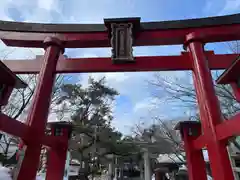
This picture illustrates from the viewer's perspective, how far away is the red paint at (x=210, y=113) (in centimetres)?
191

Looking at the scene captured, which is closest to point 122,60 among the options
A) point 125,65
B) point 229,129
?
point 125,65

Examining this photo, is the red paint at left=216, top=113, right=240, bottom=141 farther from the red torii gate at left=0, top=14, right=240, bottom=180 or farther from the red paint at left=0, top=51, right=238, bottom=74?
the red paint at left=0, top=51, right=238, bottom=74

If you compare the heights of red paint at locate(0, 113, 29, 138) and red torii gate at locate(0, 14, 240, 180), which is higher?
red torii gate at locate(0, 14, 240, 180)

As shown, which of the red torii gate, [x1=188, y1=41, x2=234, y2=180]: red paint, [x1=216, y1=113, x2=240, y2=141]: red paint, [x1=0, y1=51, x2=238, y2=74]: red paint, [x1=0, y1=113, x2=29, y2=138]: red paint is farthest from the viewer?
[x1=0, y1=51, x2=238, y2=74]: red paint

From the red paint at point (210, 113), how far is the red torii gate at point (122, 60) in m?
0.01

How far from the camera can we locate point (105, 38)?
3354 mm

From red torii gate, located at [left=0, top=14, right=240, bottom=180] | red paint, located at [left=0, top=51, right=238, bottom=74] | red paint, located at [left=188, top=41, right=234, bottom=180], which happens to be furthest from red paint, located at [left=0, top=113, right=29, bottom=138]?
red paint, located at [left=188, top=41, right=234, bottom=180]

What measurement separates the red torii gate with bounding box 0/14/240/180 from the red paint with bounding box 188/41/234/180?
1 centimetres

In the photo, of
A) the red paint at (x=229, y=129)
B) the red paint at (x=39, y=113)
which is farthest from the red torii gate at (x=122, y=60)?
the red paint at (x=229, y=129)

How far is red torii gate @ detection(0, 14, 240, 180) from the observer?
242cm

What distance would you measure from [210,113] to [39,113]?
235 centimetres

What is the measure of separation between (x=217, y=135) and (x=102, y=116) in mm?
13267

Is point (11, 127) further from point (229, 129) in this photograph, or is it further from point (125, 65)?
point (229, 129)

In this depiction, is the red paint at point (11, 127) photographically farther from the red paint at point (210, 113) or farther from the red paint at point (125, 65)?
the red paint at point (210, 113)
